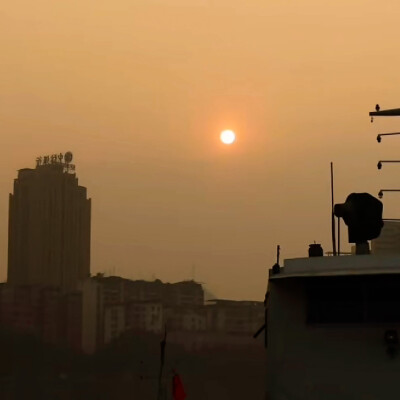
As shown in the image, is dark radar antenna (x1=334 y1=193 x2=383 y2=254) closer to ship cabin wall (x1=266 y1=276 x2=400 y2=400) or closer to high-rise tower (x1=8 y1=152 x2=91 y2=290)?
ship cabin wall (x1=266 y1=276 x2=400 y2=400)

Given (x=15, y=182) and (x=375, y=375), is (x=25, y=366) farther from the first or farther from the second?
(x=375, y=375)

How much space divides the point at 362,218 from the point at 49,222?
119535 mm

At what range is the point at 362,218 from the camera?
20.1 metres

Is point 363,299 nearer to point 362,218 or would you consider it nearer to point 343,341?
point 343,341

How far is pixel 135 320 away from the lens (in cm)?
9212

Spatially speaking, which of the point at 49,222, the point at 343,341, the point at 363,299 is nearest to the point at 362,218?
the point at 363,299

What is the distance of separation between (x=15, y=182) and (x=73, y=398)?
138 feet

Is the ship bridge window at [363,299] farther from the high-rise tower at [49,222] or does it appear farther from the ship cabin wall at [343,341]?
the high-rise tower at [49,222]

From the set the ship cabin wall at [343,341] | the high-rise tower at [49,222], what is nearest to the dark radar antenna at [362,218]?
the ship cabin wall at [343,341]

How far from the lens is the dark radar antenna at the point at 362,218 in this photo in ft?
65.7

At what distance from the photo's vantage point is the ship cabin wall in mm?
17234

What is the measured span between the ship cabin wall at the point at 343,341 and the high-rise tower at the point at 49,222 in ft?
361

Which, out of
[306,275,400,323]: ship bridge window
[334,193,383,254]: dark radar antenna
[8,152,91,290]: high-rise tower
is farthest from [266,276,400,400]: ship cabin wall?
[8,152,91,290]: high-rise tower

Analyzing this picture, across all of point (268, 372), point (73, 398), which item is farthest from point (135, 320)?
point (268, 372)
